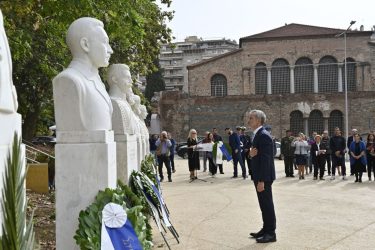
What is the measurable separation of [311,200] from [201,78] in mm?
41810

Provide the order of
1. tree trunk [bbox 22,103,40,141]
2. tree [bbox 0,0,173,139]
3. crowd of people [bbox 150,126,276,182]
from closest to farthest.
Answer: tree [bbox 0,0,173,139], crowd of people [bbox 150,126,276,182], tree trunk [bbox 22,103,40,141]

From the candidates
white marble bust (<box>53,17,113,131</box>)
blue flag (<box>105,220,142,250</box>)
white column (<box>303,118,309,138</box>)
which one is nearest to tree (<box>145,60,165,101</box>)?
white column (<box>303,118,309,138</box>)

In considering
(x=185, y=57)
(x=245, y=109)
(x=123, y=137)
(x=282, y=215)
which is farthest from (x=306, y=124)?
(x=185, y=57)

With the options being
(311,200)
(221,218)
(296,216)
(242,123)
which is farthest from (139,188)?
(242,123)

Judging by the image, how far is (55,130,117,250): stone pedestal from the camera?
14.1 feet

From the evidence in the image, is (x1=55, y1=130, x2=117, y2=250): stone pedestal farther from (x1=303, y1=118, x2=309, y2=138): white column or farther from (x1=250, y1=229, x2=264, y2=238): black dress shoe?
(x1=303, y1=118, x2=309, y2=138): white column

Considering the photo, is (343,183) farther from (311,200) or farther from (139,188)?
(139,188)

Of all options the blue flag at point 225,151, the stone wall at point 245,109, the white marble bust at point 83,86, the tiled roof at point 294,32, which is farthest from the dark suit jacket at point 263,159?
the tiled roof at point 294,32

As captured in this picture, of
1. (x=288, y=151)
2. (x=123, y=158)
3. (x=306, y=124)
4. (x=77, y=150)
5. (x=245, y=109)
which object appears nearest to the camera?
(x=77, y=150)

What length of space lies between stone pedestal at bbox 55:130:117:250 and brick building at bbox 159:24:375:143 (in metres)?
43.3

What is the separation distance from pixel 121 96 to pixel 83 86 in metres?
2.56

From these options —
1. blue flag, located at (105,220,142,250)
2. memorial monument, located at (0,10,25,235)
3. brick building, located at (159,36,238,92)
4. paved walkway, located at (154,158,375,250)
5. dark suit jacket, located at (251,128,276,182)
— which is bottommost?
paved walkway, located at (154,158,375,250)

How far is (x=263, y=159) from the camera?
6.78 metres

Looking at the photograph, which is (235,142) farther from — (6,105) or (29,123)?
(6,105)
